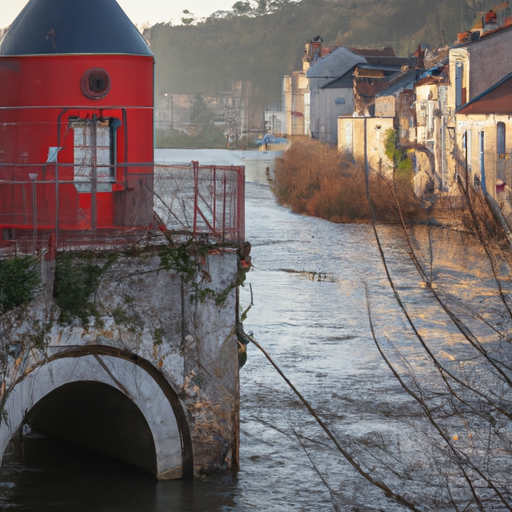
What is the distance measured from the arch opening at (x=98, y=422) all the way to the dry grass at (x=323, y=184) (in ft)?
89.4

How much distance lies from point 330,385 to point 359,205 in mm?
25271

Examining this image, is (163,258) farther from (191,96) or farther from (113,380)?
(191,96)

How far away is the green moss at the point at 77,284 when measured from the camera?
1002cm

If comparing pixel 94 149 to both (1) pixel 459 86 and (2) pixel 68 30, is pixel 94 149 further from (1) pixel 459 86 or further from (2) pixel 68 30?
(1) pixel 459 86

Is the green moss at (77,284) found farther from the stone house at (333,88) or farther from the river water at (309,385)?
the stone house at (333,88)

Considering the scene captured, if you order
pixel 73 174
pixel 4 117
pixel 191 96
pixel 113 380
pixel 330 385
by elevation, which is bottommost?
pixel 330 385

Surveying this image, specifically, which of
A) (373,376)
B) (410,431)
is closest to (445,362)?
(373,376)

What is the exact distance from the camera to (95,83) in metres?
12.1

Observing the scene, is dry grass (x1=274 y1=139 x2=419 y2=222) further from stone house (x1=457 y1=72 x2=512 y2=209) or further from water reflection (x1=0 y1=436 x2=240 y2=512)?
water reflection (x1=0 y1=436 x2=240 y2=512)

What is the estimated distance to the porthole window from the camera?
1208 centimetres

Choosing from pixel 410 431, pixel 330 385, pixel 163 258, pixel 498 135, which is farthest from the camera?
pixel 498 135

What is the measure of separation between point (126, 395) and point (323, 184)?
36965mm

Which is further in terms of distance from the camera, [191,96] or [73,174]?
[191,96]

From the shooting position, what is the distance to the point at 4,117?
12.2 metres
